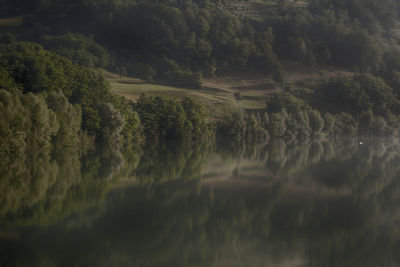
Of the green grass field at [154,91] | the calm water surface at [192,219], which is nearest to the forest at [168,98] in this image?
the green grass field at [154,91]

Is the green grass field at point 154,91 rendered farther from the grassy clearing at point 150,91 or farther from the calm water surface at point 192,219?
the calm water surface at point 192,219

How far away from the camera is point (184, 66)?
178m

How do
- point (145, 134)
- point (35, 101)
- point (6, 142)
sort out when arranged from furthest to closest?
point (145, 134) < point (35, 101) < point (6, 142)

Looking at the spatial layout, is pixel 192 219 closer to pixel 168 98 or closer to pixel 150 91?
pixel 168 98

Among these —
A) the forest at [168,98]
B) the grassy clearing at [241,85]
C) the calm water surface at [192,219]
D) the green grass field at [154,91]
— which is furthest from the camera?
the grassy clearing at [241,85]

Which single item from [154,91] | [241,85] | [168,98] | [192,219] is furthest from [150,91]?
[192,219]

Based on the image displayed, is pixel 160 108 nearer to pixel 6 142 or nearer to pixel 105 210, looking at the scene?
pixel 6 142

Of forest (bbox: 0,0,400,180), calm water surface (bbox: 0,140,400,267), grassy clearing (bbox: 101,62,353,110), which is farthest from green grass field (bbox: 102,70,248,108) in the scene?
calm water surface (bbox: 0,140,400,267)

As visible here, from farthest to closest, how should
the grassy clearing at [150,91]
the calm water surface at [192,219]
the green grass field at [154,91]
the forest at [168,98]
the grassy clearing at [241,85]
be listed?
1. the grassy clearing at [241,85]
2. the green grass field at [154,91]
3. the grassy clearing at [150,91]
4. the forest at [168,98]
5. the calm water surface at [192,219]

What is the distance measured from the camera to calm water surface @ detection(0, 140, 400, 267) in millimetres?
16219

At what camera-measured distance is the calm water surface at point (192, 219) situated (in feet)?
53.2

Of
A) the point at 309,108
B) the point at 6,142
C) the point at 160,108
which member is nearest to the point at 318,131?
the point at 309,108

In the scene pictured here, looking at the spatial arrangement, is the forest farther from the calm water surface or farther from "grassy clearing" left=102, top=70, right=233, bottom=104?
the calm water surface

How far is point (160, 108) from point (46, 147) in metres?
50.7
